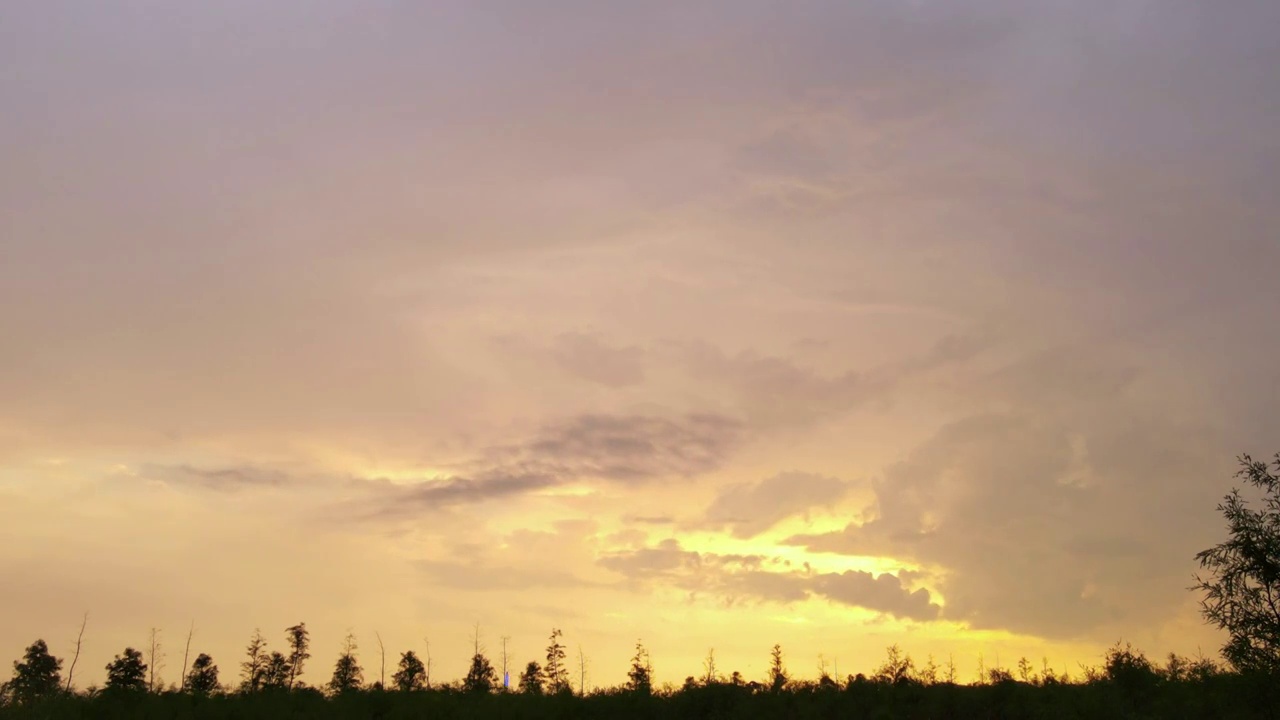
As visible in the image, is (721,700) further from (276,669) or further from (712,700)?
(276,669)

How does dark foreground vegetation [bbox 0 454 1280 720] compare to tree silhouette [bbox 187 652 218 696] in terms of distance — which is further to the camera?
tree silhouette [bbox 187 652 218 696]

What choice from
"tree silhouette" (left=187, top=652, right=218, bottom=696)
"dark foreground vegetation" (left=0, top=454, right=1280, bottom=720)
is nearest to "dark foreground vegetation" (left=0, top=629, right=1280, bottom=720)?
"dark foreground vegetation" (left=0, top=454, right=1280, bottom=720)

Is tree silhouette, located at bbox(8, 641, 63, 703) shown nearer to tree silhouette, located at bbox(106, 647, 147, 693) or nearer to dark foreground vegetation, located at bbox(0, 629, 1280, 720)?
tree silhouette, located at bbox(106, 647, 147, 693)

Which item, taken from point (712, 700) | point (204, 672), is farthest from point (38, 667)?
point (712, 700)

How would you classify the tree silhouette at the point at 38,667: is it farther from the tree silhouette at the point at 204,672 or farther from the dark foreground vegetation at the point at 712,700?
the dark foreground vegetation at the point at 712,700

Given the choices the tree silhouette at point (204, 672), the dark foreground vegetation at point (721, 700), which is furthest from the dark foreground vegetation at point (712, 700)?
the tree silhouette at point (204, 672)

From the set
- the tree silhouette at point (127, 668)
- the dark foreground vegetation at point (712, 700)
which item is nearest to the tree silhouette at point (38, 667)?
the tree silhouette at point (127, 668)

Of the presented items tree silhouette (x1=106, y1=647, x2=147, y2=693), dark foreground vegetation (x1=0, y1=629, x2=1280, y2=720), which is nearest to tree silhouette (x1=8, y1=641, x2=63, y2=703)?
tree silhouette (x1=106, y1=647, x2=147, y2=693)

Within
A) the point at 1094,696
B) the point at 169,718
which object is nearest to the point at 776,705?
the point at 1094,696

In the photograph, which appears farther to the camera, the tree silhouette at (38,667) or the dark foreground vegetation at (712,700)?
the tree silhouette at (38,667)

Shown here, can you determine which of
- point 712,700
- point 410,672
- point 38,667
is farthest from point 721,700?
point 38,667

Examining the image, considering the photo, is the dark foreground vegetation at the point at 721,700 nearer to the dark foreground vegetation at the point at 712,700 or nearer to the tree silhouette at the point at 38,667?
the dark foreground vegetation at the point at 712,700

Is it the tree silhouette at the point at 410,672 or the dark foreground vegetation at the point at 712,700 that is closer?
the dark foreground vegetation at the point at 712,700

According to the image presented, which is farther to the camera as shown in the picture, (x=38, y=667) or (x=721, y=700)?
(x=38, y=667)
